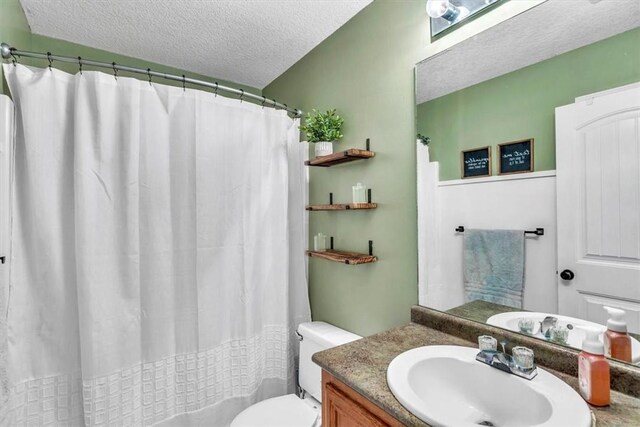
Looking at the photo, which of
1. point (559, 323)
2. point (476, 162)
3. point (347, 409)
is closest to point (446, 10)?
point (476, 162)

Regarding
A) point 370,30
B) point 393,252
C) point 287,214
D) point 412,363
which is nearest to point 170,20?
point 370,30

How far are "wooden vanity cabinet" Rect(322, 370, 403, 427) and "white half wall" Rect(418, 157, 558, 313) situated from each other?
551 millimetres

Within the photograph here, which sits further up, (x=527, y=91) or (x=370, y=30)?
(x=370, y=30)

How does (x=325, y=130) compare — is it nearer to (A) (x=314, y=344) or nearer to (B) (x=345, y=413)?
(A) (x=314, y=344)

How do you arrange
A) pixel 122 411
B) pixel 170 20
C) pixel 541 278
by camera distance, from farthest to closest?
1. pixel 170 20
2. pixel 122 411
3. pixel 541 278

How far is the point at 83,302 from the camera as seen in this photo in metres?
1.35

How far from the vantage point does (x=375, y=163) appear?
5.13 ft

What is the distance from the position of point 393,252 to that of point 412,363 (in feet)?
1.95

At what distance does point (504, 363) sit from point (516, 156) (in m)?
0.66

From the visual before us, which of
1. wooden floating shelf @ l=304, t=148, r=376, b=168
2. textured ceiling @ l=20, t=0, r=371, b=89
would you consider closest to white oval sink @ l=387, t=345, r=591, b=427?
wooden floating shelf @ l=304, t=148, r=376, b=168

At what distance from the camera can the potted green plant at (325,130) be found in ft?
5.66

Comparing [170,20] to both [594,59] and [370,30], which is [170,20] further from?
[594,59]

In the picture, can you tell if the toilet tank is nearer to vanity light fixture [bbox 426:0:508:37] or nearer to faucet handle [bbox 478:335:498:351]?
faucet handle [bbox 478:335:498:351]

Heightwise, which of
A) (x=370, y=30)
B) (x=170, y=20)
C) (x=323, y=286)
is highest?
(x=170, y=20)
